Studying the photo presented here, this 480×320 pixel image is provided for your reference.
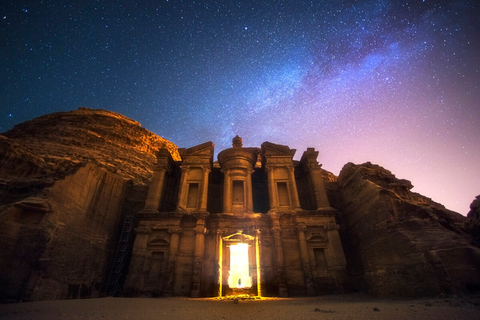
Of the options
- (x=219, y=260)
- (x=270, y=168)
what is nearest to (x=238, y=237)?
(x=219, y=260)

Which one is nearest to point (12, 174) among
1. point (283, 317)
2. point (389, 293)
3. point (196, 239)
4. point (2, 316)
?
point (2, 316)

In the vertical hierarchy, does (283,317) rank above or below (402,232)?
below

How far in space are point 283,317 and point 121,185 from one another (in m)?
17.6

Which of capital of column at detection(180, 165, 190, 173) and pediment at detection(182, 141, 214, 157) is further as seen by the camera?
pediment at detection(182, 141, 214, 157)

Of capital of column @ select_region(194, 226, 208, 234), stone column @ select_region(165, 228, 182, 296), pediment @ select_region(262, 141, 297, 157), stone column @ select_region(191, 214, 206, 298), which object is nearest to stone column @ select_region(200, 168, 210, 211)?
stone column @ select_region(191, 214, 206, 298)

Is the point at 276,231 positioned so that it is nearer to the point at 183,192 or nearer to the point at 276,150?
the point at 276,150

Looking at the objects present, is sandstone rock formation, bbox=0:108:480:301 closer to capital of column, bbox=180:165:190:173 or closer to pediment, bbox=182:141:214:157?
pediment, bbox=182:141:214:157

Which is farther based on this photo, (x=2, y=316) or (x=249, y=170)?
(x=249, y=170)

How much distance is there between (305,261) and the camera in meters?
15.6

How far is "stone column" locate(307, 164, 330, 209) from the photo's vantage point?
18.4 metres

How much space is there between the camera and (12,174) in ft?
48.2

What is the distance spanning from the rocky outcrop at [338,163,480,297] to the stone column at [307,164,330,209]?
225cm

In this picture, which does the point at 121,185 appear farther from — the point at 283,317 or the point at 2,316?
the point at 283,317

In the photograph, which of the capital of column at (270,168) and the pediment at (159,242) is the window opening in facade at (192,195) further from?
the capital of column at (270,168)
